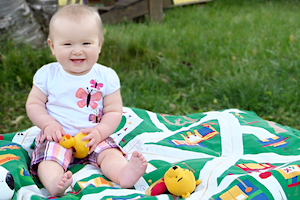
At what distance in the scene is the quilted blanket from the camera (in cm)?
149

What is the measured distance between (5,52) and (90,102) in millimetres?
2006

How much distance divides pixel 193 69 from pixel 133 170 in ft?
7.96

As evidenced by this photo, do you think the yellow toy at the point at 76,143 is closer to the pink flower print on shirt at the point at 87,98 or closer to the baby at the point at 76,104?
the baby at the point at 76,104

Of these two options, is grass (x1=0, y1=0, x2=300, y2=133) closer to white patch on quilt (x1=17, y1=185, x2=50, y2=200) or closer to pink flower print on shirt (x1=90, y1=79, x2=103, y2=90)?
→ pink flower print on shirt (x1=90, y1=79, x2=103, y2=90)

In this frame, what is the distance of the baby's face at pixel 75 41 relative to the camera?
1.68 meters

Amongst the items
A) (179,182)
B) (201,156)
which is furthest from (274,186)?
(201,156)

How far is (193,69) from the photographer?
3.80 metres

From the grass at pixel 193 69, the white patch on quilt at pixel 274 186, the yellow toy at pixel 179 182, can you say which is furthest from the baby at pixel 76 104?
the grass at pixel 193 69

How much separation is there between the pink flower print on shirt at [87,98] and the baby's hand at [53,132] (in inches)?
7.3

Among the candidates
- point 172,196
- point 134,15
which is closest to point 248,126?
point 172,196

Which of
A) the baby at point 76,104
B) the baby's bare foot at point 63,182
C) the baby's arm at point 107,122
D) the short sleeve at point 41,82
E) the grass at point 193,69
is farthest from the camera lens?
the grass at point 193,69

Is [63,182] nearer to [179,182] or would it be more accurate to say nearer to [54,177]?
[54,177]

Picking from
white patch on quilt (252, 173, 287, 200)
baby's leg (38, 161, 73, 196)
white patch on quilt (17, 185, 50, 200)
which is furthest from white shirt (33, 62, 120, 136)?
white patch on quilt (252, 173, 287, 200)

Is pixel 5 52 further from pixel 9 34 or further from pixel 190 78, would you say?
pixel 190 78
